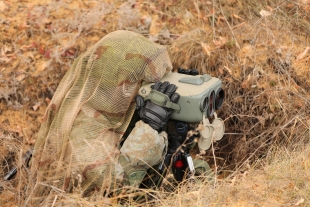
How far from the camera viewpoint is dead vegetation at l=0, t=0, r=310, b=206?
14.3 feet

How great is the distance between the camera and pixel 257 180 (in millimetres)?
3068

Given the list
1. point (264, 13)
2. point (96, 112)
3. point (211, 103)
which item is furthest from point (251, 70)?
point (96, 112)

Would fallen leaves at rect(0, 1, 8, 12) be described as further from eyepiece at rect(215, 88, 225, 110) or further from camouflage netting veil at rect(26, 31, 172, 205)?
eyepiece at rect(215, 88, 225, 110)

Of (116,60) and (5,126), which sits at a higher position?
(116,60)

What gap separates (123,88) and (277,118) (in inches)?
66.8

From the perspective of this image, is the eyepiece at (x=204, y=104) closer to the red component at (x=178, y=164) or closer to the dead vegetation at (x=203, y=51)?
the red component at (x=178, y=164)

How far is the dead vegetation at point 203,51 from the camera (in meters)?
4.37

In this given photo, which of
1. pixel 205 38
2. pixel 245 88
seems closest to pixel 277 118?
pixel 245 88

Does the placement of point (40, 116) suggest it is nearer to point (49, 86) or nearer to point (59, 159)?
point (49, 86)

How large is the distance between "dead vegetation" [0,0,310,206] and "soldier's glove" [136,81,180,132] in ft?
4.30

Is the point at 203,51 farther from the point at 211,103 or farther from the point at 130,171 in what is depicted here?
the point at 130,171

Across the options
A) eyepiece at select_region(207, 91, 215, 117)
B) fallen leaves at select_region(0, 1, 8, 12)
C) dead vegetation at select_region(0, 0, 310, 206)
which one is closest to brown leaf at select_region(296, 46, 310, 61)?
dead vegetation at select_region(0, 0, 310, 206)

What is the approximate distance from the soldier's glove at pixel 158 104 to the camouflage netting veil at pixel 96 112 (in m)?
0.14

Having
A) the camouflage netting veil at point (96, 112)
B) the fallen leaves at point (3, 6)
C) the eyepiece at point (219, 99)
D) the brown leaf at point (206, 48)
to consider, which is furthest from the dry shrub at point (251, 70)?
the fallen leaves at point (3, 6)
